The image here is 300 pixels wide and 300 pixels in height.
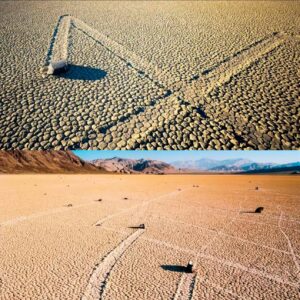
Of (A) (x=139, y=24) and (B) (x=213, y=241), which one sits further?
(A) (x=139, y=24)

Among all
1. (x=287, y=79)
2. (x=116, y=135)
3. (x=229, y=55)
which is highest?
(x=229, y=55)

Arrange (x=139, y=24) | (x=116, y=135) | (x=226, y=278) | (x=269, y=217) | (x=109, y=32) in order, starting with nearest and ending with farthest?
(x=226, y=278)
(x=269, y=217)
(x=116, y=135)
(x=109, y=32)
(x=139, y=24)

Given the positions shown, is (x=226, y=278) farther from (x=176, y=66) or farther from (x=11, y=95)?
(x=176, y=66)

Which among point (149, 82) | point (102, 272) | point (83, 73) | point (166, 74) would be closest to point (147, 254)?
point (102, 272)

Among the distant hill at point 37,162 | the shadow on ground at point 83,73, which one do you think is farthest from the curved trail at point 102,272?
the distant hill at point 37,162

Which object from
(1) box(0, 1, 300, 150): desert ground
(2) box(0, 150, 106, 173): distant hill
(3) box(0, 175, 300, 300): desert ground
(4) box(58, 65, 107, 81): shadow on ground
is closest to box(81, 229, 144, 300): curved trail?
(3) box(0, 175, 300, 300): desert ground

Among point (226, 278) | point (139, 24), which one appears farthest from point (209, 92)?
point (139, 24)

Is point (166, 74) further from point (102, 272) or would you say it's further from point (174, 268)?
point (102, 272)
